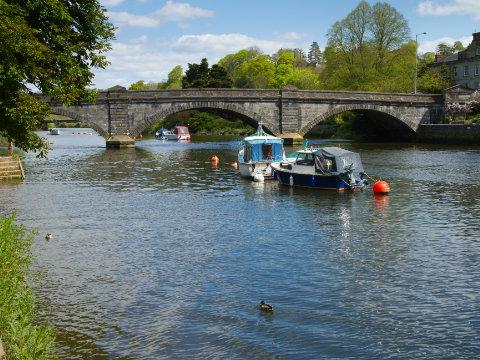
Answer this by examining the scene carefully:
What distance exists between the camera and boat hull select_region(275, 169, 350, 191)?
106 feet

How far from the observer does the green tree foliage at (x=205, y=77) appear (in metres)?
120

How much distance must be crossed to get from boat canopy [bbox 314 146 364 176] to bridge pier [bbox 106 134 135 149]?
40.1 meters

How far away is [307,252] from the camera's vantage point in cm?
1814

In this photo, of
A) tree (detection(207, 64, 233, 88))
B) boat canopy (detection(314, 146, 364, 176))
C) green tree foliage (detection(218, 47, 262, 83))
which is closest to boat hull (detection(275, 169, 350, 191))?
boat canopy (detection(314, 146, 364, 176))

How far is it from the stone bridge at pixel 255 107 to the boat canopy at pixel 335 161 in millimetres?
37522

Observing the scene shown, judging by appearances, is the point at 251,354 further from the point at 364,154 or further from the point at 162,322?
the point at 364,154

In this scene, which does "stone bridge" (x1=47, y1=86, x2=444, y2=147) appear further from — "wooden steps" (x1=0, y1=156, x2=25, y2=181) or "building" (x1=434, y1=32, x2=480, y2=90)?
"wooden steps" (x1=0, y1=156, x2=25, y2=181)

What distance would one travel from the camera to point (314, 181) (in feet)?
109

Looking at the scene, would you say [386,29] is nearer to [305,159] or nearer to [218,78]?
[218,78]

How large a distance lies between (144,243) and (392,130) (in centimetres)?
7072

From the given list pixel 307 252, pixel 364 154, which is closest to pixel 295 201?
pixel 307 252

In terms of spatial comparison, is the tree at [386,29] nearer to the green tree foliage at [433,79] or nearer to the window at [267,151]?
the green tree foliage at [433,79]

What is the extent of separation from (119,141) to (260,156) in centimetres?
3334

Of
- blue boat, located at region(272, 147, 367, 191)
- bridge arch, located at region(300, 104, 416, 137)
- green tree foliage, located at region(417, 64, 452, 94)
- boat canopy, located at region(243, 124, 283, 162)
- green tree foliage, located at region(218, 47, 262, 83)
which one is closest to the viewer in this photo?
blue boat, located at region(272, 147, 367, 191)
